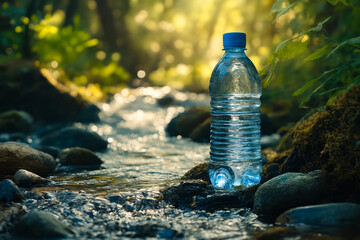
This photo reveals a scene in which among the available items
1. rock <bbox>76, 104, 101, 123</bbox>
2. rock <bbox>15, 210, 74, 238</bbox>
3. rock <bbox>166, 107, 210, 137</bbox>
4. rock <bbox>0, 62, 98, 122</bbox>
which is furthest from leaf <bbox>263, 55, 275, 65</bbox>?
rock <bbox>0, 62, 98, 122</bbox>

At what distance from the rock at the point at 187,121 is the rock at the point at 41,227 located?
5146mm

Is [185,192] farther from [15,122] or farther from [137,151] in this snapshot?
[15,122]

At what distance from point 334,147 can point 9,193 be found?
2391 mm

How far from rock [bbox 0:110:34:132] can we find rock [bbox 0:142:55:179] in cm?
388

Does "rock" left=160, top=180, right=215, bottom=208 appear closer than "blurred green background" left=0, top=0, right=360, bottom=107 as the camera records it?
Yes

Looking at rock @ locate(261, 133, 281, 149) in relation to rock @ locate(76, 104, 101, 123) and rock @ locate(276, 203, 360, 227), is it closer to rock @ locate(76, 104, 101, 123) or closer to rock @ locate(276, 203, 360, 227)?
rock @ locate(276, 203, 360, 227)

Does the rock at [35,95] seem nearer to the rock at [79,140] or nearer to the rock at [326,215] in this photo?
the rock at [79,140]

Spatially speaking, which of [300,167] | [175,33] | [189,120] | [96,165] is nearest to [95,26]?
[175,33]

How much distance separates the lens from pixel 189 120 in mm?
7988

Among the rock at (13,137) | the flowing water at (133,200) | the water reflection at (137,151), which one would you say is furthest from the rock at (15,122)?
the flowing water at (133,200)

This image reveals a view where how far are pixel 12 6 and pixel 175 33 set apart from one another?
10610mm

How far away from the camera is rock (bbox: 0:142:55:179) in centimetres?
434

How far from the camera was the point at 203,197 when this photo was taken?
11.4 feet

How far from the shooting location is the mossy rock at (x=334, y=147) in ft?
10.2
